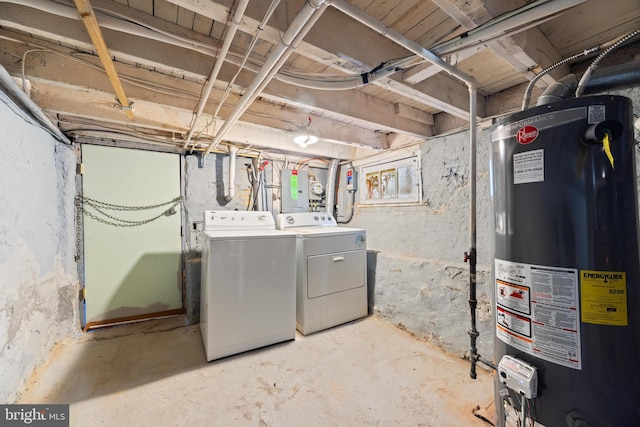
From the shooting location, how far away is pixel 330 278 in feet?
8.08

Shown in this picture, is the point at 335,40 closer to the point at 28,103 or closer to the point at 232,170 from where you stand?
the point at 28,103

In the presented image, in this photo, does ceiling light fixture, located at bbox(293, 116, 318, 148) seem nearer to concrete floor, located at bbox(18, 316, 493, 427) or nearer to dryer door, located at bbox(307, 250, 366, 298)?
dryer door, located at bbox(307, 250, 366, 298)

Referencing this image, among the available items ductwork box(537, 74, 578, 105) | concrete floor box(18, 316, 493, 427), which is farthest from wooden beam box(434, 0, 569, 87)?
concrete floor box(18, 316, 493, 427)

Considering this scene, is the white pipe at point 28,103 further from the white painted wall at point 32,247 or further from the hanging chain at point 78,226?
the hanging chain at point 78,226

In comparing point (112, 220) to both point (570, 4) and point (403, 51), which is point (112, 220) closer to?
point (403, 51)

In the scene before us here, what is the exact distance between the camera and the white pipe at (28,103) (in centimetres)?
119

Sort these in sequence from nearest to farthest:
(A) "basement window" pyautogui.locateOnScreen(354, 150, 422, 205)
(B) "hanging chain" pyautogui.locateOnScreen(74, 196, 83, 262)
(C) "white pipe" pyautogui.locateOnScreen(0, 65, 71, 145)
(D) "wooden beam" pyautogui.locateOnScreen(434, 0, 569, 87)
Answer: (D) "wooden beam" pyautogui.locateOnScreen(434, 0, 569, 87), (C) "white pipe" pyautogui.locateOnScreen(0, 65, 71, 145), (B) "hanging chain" pyautogui.locateOnScreen(74, 196, 83, 262), (A) "basement window" pyautogui.locateOnScreen(354, 150, 422, 205)

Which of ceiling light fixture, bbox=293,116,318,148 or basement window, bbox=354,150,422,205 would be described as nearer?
ceiling light fixture, bbox=293,116,318,148

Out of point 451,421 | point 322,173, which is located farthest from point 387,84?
point 322,173

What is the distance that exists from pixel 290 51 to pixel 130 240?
2.56 metres

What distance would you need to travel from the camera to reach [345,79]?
1.27 m

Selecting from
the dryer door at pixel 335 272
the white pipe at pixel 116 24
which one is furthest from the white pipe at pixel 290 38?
the dryer door at pixel 335 272

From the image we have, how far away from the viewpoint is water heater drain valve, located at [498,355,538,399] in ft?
2.56

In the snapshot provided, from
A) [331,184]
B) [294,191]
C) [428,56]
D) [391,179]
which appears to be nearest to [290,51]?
[428,56]
